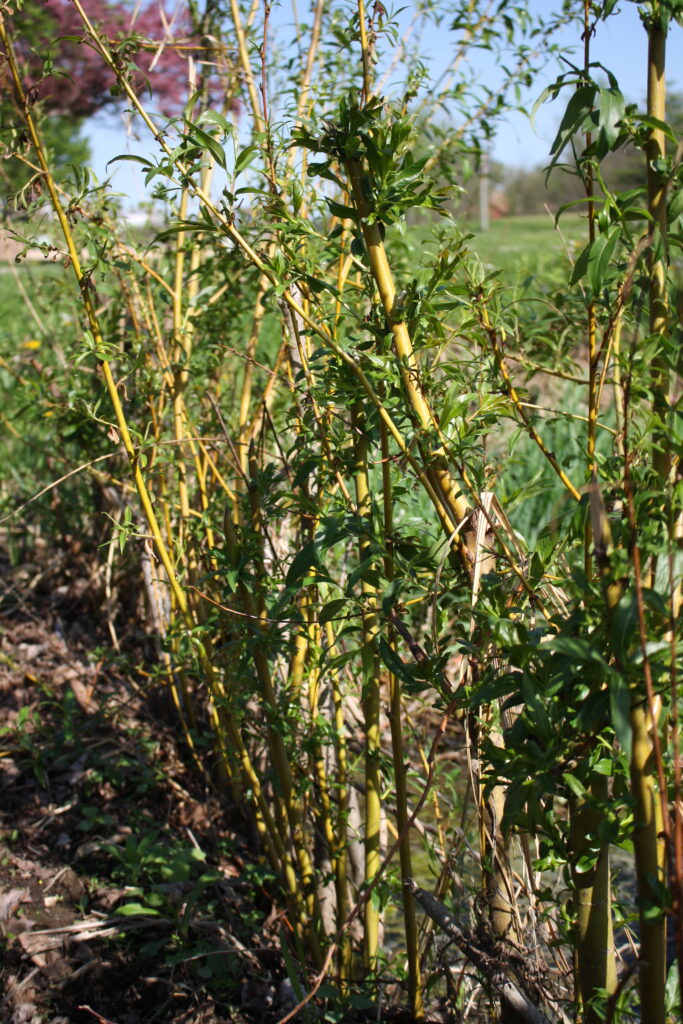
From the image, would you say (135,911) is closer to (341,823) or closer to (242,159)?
(341,823)

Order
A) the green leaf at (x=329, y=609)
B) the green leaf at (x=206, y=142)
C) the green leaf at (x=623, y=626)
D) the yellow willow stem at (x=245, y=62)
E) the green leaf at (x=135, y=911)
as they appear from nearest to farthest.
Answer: the green leaf at (x=623, y=626) < the green leaf at (x=206, y=142) < the green leaf at (x=329, y=609) < the yellow willow stem at (x=245, y=62) < the green leaf at (x=135, y=911)

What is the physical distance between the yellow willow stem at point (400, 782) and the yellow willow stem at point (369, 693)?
0.10ft

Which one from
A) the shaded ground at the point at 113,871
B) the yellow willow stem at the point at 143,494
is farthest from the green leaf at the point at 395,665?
the shaded ground at the point at 113,871

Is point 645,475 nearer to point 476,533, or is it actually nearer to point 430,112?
point 476,533

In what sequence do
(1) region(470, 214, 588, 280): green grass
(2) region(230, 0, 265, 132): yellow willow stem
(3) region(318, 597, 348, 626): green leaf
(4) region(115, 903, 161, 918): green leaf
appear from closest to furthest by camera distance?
1. (3) region(318, 597, 348, 626): green leaf
2. (2) region(230, 0, 265, 132): yellow willow stem
3. (1) region(470, 214, 588, 280): green grass
4. (4) region(115, 903, 161, 918): green leaf

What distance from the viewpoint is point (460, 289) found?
3.51 feet

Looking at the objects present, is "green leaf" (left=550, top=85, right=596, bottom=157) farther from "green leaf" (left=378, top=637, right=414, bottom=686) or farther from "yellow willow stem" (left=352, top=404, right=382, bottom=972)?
"green leaf" (left=378, top=637, right=414, bottom=686)

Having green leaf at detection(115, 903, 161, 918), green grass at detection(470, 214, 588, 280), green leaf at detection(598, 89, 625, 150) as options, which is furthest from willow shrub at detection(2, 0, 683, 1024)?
green leaf at detection(115, 903, 161, 918)

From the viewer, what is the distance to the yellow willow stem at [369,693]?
1.20 m

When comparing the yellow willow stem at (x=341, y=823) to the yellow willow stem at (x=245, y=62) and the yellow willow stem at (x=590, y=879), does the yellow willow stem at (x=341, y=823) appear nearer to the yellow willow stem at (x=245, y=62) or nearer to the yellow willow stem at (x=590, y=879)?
the yellow willow stem at (x=590, y=879)

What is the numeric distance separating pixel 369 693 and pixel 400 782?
0.21 metres

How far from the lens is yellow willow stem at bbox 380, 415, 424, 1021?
117 cm

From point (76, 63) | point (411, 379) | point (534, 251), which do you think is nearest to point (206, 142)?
point (411, 379)

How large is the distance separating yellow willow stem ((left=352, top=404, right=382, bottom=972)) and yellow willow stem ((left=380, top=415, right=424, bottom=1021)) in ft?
0.10
